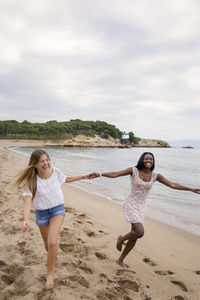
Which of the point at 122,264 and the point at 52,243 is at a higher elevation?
the point at 52,243

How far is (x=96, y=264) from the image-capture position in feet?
12.4

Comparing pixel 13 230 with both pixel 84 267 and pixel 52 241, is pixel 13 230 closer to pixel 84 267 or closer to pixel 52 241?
pixel 84 267

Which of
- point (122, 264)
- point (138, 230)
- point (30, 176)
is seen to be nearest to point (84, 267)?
point (122, 264)

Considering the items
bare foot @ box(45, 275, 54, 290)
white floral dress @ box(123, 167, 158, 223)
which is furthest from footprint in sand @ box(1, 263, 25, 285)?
white floral dress @ box(123, 167, 158, 223)

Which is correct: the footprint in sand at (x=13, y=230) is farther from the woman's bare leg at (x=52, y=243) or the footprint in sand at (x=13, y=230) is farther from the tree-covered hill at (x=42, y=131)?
the tree-covered hill at (x=42, y=131)

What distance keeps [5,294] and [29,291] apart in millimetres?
291

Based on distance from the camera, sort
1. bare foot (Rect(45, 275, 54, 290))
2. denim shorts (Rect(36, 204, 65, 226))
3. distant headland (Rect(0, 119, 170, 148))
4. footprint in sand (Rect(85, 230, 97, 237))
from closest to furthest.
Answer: bare foot (Rect(45, 275, 54, 290)), denim shorts (Rect(36, 204, 65, 226)), footprint in sand (Rect(85, 230, 97, 237)), distant headland (Rect(0, 119, 170, 148))

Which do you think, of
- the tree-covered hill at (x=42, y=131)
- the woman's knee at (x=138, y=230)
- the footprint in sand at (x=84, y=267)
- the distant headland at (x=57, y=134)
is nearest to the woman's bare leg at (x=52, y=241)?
the footprint in sand at (x=84, y=267)

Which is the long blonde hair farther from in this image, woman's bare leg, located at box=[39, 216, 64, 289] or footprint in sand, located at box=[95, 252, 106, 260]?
footprint in sand, located at box=[95, 252, 106, 260]

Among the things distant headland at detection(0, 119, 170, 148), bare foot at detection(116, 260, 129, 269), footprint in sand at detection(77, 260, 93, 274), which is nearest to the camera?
footprint in sand at detection(77, 260, 93, 274)

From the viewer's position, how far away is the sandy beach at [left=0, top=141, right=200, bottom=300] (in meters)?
3.05

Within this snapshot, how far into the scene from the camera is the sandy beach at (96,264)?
3051 mm

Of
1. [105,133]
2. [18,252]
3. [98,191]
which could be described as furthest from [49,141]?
[18,252]

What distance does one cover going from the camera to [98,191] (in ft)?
37.2
